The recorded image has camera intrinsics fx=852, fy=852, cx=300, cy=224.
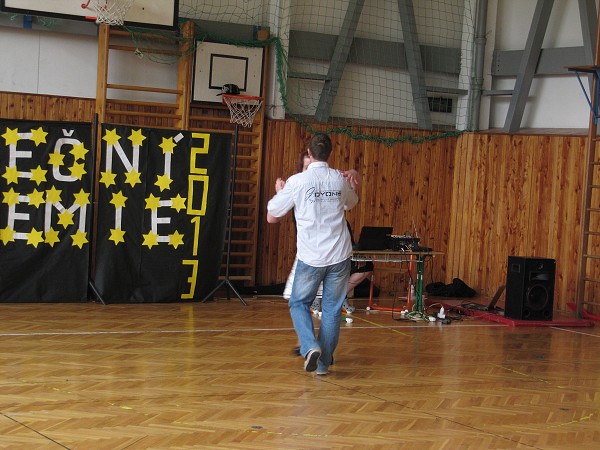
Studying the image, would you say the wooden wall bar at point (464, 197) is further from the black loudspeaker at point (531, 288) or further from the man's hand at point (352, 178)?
the man's hand at point (352, 178)

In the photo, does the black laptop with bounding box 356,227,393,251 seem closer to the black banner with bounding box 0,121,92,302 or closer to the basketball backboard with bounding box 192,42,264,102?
the basketball backboard with bounding box 192,42,264,102

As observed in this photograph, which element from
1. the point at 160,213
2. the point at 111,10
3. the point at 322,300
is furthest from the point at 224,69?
the point at 322,300

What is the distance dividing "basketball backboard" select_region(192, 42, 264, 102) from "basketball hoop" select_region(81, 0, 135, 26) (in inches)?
46.9

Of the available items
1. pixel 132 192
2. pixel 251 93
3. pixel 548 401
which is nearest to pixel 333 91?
pixel 251 93

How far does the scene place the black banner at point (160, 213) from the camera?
8.41 meters

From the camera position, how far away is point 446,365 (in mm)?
6203

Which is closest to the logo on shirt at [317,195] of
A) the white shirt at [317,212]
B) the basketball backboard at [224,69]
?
the white shirt at [317,212]

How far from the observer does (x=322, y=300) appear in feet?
18.3

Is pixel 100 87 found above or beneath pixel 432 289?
above

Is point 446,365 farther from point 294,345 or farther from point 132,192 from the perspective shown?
point 132,192

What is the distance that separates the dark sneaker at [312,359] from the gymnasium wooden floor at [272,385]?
90 millimetres

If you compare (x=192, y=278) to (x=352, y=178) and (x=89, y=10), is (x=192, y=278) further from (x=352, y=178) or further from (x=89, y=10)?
(x=352, y=178)

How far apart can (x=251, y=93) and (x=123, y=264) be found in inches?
102

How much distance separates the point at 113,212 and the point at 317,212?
3.50 metres
